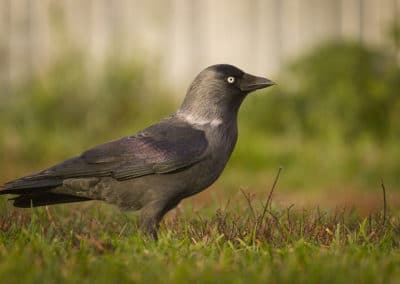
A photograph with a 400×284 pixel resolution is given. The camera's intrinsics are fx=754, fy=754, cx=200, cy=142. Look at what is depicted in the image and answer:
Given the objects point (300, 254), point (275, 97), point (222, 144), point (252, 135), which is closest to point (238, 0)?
point (275, 97)

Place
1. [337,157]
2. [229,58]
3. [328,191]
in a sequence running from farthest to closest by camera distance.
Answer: [229,58]
[337,157]
[328,191]

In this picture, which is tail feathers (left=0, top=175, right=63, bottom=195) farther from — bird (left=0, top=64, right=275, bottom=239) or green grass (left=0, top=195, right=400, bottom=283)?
green grass (left=0, top=195, right=400, bottom=283)

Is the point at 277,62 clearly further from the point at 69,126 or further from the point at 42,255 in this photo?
the point at 42,255

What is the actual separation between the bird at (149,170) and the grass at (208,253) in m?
0.16

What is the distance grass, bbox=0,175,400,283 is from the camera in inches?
124

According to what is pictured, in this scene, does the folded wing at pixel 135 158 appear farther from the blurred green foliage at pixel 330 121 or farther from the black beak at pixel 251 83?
the blurred green foliage at pixel 330 121

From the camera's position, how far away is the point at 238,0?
37.8 feet

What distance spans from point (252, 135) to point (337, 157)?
1.32 m

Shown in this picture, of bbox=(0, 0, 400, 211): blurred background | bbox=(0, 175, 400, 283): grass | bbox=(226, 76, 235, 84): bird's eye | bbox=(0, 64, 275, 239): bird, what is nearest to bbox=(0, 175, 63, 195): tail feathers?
bbox=(0, 64, 275, 239): bird

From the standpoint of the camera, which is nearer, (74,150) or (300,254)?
(300,254)

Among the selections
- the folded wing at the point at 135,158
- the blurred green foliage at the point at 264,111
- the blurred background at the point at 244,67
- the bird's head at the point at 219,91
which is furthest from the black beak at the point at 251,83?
the blurred green foliage at the point at 264,111

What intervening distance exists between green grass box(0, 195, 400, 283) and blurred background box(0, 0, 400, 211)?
241cm

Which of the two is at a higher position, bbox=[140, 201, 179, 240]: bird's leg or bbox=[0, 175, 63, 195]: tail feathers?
bbox=[0, 175, 63, 195]: tail feathers

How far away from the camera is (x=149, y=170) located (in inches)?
177
